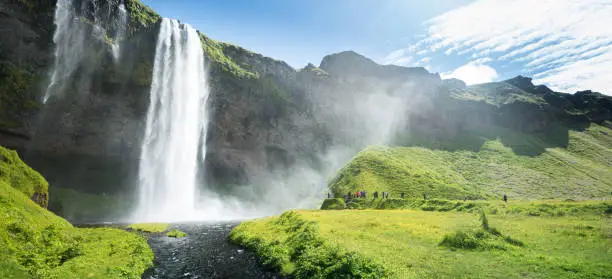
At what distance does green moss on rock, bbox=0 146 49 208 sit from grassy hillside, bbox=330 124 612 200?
69.5 m

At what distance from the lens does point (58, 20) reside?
74.9 meters

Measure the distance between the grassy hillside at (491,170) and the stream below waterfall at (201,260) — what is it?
57.6 metres

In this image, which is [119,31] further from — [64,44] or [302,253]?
[302,253]

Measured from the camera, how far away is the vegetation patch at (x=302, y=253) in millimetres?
20359

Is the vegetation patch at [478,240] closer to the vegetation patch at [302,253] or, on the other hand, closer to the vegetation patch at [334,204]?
the vegetation patch at [302,253]

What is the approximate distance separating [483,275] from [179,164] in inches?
3155

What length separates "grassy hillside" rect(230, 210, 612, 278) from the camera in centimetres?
1825

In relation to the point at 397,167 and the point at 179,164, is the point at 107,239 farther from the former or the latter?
the point at 397,167

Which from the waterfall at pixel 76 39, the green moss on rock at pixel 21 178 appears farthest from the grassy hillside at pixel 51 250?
the waterfall at pixel 76 39

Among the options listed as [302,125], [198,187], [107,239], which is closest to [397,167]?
[302,125]

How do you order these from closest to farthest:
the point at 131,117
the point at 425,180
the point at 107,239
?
1. the point at 107,239
2. the point at 131,117
3. the point at 425,180

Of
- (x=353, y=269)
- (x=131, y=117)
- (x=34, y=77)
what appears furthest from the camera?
(x=131, y=117)

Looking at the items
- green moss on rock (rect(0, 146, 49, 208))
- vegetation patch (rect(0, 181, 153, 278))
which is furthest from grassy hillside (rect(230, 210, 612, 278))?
green moss on rock (rect(0, 146, 49, 208))

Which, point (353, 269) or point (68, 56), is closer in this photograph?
point (353, 269)
